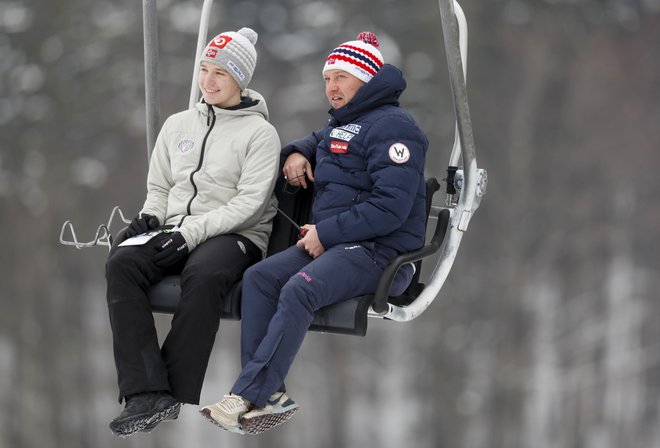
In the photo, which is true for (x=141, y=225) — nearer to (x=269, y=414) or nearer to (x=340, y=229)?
(x=340, y=229)

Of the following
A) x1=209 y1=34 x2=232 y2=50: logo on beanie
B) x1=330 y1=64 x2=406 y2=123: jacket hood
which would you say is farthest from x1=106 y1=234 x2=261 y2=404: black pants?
x1=209 y1=34 x2=232 y2=50: logo on beanie

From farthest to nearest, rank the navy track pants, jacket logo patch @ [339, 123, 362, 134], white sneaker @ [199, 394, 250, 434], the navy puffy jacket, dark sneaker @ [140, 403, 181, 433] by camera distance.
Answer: jacket logo patch @ [339, 123, 362, 134]
the navy puffy jacket
dark sneaker @ [140, 403, 181, 433]
the navy track pants
white sneaker @ [199, 394, 250, 434]

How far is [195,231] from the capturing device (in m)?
4.11

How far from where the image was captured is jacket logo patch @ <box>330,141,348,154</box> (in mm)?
4051

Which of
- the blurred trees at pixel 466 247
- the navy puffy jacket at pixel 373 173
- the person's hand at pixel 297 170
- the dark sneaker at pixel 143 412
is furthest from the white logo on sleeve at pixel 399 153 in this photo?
the blurred trees at pixel 466 247

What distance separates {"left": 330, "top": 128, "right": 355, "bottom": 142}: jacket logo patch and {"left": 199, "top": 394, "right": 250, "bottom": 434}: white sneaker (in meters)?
0.95

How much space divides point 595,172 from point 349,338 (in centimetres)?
415

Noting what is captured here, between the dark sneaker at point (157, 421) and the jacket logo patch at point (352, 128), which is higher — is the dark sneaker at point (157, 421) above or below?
below

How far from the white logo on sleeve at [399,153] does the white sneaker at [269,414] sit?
0.84 meters

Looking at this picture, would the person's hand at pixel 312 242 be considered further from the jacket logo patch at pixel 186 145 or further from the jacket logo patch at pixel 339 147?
the jacket logo patch at pixel 186 145

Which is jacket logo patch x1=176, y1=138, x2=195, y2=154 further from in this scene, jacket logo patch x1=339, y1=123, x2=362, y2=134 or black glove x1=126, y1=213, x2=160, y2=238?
jacket logo patch x1=339, y1=123, x2=362, y2=134

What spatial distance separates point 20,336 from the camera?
1708cm

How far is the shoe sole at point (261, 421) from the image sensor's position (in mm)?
3684

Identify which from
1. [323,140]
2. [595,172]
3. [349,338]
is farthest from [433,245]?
[595,172]
